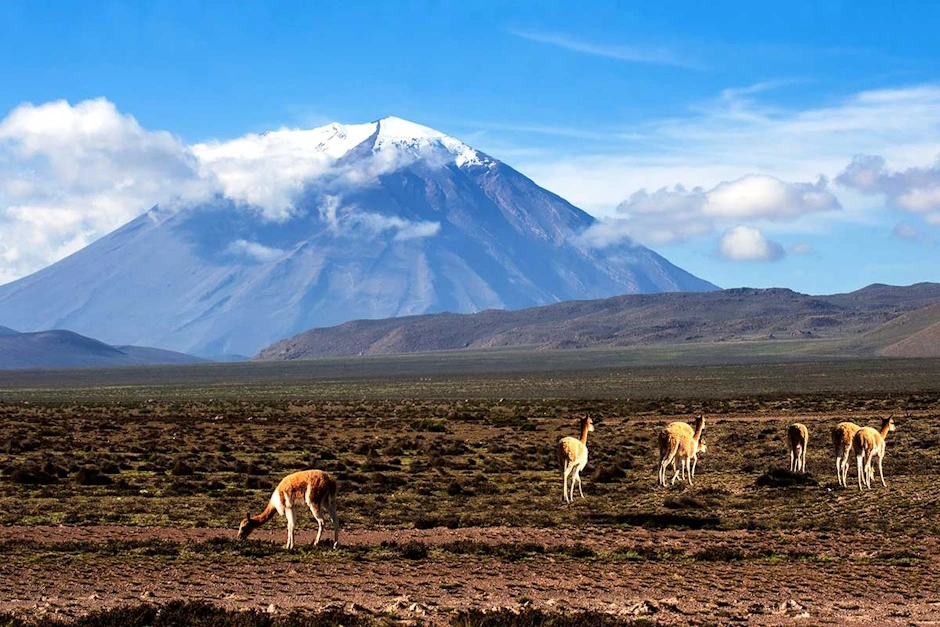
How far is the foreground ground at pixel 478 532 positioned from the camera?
48.9 ft

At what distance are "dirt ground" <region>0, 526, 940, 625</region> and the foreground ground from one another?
0.18 feet

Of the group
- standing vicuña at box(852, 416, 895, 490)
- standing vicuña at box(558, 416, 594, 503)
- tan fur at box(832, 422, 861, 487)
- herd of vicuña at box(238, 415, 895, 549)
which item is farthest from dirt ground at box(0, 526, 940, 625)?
tan fur at box(832, 422, 861, 487)

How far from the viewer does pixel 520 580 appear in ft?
53.7

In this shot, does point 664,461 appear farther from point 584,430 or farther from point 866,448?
point 866,448

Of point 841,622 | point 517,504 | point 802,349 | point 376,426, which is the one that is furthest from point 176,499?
point 802,349

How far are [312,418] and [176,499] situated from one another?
33.9 m

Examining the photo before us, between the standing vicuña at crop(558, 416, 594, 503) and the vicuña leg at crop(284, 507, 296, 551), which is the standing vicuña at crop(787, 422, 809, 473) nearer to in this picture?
the standing vicuña at crop(558, 416, 594, 503)

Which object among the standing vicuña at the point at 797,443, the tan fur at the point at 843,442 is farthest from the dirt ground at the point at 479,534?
the standing vicuña at the point at 797,443

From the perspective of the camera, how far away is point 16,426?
50.8 m

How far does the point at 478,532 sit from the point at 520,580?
434 centimetres

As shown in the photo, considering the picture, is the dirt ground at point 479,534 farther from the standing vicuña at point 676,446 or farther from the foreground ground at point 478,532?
the standing vicuña at point 676,446

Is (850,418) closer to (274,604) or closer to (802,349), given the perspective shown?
Result: (274,604)

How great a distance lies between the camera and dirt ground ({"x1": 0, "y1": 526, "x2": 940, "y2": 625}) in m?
14.2

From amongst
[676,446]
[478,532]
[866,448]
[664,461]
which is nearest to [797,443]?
[866,448]
